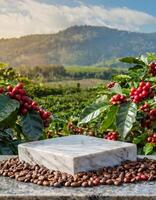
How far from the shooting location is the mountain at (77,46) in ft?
362

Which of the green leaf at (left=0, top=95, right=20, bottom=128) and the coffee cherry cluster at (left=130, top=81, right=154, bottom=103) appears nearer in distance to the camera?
the green leaf at (left=0, top=95, right=20, bottom=128)

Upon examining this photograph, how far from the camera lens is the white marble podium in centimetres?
268

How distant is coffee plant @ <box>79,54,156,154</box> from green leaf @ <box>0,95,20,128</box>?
43 cm

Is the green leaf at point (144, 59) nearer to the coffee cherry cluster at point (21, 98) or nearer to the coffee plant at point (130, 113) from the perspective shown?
the coffee plant at point (130, 113)

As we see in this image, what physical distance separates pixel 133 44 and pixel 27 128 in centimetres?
15519

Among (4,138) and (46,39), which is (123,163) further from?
(46,39)

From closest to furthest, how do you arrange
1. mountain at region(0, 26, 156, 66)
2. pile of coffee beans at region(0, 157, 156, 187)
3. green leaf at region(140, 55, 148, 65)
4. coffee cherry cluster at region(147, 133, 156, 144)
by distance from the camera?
pile of coffee beans at region(0, 157, 156, 187) < coffee cherry cluster at region(147, 133, 156, 144) < green leaf at region(140, 55, 148, 65) < mountain at region(0, 26, 156, 66)

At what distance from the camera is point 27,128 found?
4.04 meters

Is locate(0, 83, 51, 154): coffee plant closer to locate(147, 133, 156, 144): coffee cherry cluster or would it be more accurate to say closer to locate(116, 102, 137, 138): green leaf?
locate(116, 102, 137, 138): green leaf

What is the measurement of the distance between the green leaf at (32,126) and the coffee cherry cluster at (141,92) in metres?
0.60

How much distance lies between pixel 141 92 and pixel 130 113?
0.84 ft

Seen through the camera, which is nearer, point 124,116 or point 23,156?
point 23,156


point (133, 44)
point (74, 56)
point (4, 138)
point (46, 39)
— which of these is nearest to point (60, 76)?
point (4, 138)

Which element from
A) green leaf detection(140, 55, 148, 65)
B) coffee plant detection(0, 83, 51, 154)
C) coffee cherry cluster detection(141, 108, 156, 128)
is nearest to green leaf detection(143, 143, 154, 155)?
coffee cherry cluster detection(141, 108, 156, 128)
